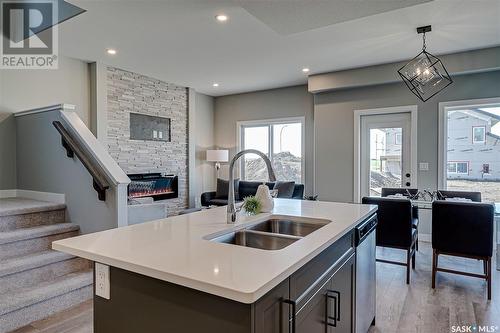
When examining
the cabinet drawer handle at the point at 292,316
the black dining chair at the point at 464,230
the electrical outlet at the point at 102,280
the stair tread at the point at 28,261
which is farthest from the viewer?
the black dining chair at the point at 464,230

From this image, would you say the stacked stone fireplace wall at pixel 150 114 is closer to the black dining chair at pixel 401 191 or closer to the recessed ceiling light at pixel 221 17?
the recessed ceiling light at pixel 221 17

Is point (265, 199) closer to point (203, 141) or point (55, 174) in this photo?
point (55, 174)

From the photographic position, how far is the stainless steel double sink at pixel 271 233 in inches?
65.4

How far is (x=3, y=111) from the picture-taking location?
4039 mm

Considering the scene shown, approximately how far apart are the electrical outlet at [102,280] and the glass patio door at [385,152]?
5067 millimetres

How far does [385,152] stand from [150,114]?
436 centimetres

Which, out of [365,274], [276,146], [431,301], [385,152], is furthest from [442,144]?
[365,274]

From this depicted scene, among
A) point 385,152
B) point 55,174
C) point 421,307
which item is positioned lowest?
point 421,307

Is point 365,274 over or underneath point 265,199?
underneath

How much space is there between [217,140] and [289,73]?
275cm

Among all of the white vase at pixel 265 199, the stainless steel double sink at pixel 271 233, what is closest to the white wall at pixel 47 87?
the white vase at pixel 265 199

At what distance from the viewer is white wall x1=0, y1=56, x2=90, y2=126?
162 inches

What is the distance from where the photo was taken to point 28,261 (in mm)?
2590

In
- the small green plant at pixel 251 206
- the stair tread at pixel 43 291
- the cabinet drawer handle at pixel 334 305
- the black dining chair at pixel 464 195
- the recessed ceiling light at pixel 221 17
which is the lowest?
the stair tread at pixel 43 291
